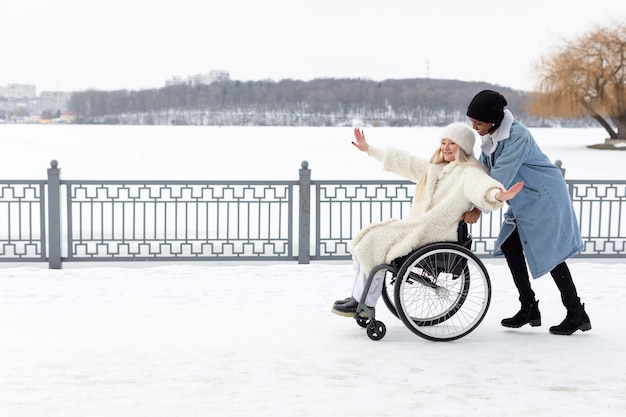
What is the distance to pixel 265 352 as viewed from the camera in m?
4.25

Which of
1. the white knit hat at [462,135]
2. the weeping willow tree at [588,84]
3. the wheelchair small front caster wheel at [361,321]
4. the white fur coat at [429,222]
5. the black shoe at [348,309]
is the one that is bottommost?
the wheelchair small front caster wheel at [361,321]

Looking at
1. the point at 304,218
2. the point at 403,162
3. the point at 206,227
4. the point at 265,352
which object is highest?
the point at 403,162

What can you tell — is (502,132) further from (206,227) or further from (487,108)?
(206,227)

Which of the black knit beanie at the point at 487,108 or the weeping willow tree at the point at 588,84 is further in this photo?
the weeping willow tree at the point at 588,84

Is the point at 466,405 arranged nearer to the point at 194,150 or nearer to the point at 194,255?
the point at 194,255

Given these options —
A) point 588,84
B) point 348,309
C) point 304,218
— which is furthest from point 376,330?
point 588,84

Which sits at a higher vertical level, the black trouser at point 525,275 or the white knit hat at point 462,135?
the white knit hat at point 462,135

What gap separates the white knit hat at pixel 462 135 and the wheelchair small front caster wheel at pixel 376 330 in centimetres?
104

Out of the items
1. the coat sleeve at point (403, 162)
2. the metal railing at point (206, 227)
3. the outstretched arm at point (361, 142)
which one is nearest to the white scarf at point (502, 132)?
the coat sleeve at point (403, 162)

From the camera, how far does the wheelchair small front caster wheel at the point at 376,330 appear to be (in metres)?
4.46

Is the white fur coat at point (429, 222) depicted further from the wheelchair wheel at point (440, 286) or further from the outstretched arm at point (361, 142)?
the outstretched arm at point (361, 142)

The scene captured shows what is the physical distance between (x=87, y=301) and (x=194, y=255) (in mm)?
2232

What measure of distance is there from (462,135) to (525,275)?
96 cm

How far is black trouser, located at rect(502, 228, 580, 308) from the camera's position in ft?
15.1
